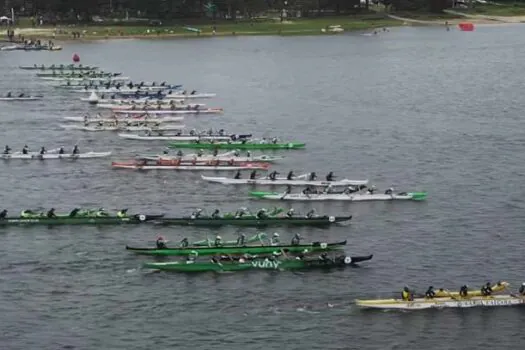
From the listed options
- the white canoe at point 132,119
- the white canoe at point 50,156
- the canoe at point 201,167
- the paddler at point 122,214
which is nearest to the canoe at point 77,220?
the paddler at point 122,214

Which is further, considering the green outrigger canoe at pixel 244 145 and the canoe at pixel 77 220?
the green outrigger canoe at pixel 244 145

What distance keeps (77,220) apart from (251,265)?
16647 mm

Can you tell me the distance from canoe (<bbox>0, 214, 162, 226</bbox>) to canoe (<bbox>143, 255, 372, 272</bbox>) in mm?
10401

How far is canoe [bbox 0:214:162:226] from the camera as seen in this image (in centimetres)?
7207

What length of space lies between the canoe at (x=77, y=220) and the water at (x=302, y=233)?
0.97 metres

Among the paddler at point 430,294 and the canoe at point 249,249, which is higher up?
the canoe at point 249,249

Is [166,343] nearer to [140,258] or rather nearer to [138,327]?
[138,327]

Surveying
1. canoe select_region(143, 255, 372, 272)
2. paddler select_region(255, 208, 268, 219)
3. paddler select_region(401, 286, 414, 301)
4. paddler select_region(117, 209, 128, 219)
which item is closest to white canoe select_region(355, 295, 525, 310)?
paddler select_region(401, 286, 414, 301)

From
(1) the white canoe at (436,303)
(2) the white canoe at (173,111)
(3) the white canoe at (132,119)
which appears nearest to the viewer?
(1) the white canoe at (436,303)

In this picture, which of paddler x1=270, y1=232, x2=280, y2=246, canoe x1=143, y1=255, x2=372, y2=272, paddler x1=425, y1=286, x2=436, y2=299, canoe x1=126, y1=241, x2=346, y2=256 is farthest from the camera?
paddler x1=270, y1=232, x2=280, y2=246

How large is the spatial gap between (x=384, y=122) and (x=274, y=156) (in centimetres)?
2532

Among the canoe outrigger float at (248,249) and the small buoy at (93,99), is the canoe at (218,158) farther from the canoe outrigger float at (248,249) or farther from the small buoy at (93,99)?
the small buoy at (93,99)

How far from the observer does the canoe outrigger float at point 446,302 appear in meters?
55.1

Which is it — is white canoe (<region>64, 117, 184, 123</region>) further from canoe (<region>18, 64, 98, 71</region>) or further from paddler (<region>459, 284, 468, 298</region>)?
paddler (<region>459, 284, 468, 298</region>)
